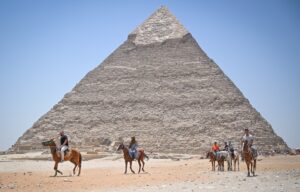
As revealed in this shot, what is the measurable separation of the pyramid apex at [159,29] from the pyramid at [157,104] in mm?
157

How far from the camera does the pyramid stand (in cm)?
6259

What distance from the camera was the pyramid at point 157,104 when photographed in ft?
205

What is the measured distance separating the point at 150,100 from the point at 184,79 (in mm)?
6545

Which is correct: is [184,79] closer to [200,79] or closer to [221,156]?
[200,79]

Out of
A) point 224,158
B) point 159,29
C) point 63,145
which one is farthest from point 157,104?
point 63,145

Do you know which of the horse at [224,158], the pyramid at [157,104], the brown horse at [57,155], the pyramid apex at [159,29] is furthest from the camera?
the pyramid apex at [159,29]

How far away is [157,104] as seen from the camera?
70188mm

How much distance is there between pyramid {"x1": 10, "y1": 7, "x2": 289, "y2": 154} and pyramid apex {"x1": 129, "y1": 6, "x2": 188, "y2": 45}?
16cm

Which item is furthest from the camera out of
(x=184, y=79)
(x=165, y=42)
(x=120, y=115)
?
(x=165, y=42)

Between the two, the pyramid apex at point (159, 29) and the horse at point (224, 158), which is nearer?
the horse at point (224, 158)

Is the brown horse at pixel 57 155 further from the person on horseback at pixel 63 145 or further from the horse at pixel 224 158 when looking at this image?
the horse at pixel 224 158

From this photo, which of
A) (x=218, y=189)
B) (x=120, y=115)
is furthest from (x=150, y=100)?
(x=218, y=189)

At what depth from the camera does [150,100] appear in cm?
7106

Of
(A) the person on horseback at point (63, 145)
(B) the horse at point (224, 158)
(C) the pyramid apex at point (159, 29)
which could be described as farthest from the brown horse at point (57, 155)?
(C) the pyramid apex at point (159, 29)
